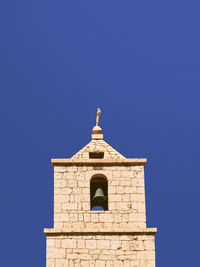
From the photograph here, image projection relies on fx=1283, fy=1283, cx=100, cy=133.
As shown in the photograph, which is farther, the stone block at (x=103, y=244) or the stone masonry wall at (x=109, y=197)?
the stone masonry wall at (x=109, y=197)

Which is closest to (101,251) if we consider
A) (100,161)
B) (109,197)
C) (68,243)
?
(68,243)

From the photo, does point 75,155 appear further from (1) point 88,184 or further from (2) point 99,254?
(2) point 99,254

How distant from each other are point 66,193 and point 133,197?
68.7 inches

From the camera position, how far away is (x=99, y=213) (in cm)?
3303

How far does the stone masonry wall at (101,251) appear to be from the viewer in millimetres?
32094

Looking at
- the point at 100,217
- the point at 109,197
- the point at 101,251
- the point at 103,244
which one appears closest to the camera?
the point at 101,251

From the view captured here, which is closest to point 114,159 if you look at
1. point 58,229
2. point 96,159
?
point 96,159

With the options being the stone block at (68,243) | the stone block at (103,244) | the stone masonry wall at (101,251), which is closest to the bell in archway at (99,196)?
the stone masonry wall at (101,251)

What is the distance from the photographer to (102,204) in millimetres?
34219

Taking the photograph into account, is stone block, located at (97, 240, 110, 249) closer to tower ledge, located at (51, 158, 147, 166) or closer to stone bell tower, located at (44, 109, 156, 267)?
stone bell tower, located at (44, 109, 156, 267)

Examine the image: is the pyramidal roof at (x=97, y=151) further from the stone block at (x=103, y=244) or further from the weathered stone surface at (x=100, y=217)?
the stone block at (x=103, y=244)

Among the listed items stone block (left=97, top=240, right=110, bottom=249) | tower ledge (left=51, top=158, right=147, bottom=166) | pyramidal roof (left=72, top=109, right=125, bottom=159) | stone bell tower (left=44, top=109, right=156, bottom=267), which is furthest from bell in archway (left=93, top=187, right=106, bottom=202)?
stone block (left=97, top=240, right=110, bottom=249)

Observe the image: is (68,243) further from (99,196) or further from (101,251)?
(99,196)

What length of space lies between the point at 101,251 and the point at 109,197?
1.68m
